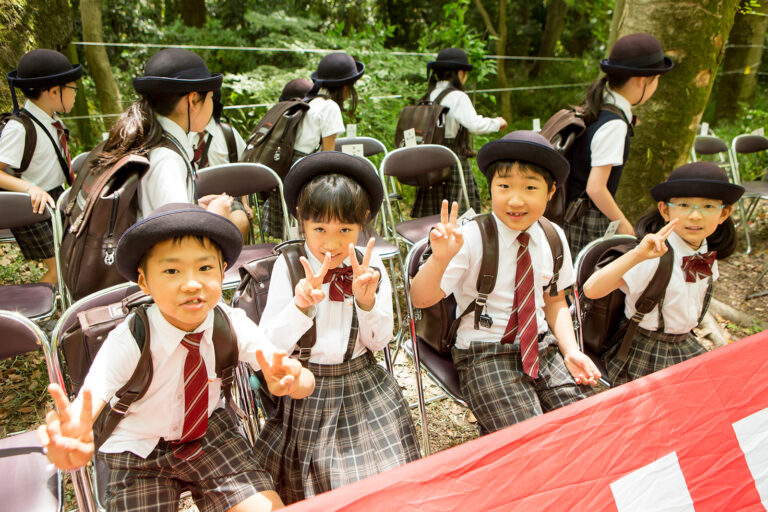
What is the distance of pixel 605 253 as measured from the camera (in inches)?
101

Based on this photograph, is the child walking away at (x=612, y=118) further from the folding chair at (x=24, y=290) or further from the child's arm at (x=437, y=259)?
the folding chair at (x=24, y=290)

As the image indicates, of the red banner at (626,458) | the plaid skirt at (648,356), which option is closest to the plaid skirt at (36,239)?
the red banner at (626,458)

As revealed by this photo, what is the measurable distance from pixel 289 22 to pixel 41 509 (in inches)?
278

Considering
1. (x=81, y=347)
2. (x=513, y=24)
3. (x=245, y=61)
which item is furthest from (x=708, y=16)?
(x=513, y=24)

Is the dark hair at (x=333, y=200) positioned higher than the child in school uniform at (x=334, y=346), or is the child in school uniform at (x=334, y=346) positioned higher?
the dark hair at (x=333, y=200)

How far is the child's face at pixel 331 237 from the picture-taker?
6.44 feet

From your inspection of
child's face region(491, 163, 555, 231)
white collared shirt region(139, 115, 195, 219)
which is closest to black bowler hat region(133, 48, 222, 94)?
white collared shirt region(139, 115, 195, 219)

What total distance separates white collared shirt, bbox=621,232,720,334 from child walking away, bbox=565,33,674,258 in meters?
0.61

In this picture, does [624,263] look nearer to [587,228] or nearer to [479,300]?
[479,300]

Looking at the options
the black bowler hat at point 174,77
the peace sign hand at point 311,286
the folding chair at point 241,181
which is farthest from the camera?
the folding chair at point 241,181

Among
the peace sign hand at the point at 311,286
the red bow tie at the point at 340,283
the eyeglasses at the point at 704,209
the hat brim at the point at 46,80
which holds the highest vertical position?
the hat brim at the point at 46,80

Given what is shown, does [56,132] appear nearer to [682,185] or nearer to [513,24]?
[682,185]

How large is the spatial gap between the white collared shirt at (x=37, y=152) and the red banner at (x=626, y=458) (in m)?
3.39

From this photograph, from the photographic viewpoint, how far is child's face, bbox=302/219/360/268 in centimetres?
196
